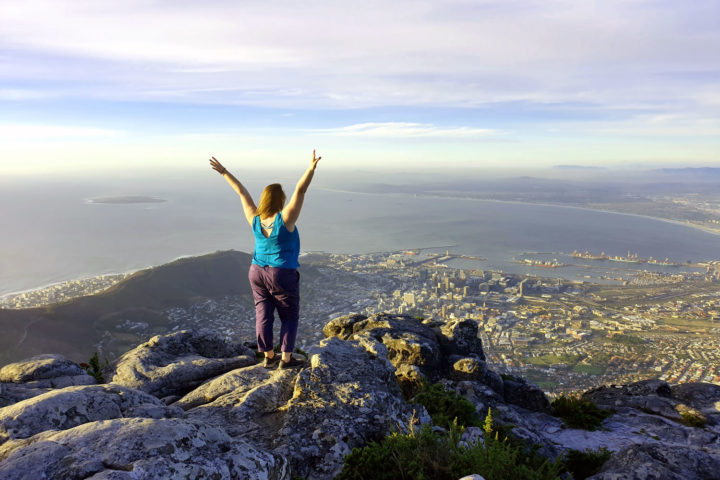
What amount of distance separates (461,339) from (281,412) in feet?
19.2

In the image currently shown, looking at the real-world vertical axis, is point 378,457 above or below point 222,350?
above

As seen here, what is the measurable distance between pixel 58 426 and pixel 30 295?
5808 cm

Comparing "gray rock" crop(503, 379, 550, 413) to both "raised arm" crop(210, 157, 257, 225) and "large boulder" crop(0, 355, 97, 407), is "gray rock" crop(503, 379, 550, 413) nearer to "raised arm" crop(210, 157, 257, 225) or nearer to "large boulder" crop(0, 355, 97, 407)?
"raised arm" crop(210, 157, 257, 225)

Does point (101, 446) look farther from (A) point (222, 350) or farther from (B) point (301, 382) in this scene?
(A) point (222, 350)

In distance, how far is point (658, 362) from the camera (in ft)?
89.0

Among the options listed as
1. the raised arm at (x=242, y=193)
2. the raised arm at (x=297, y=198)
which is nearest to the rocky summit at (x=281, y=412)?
the raised arm at (x=297, y=198)

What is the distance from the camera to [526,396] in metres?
7.67

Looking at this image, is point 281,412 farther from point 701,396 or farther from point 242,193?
point 701,396

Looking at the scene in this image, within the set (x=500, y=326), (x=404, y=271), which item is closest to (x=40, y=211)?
(x=404, y=271)

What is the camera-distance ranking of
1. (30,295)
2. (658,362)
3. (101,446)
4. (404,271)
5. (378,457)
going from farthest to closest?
1. (404,271)
2. (30,295)
3. (658,362)
4. (378,457)
5. (101,446)

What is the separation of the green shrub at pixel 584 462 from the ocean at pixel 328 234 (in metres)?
64.3

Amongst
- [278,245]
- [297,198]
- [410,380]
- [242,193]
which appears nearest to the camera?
[297,198]

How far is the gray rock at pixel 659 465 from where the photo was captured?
13.5ft

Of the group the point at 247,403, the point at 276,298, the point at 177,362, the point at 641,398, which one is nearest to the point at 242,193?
the point at 276,298
